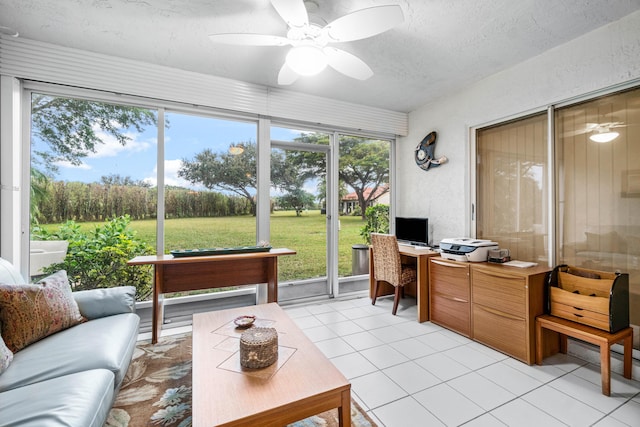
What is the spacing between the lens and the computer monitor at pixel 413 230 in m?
3.69

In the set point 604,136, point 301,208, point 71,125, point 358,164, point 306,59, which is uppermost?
point 306,59

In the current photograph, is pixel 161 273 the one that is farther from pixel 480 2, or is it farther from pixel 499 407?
pixel 480 2

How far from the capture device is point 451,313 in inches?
117

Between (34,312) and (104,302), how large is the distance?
463 millimetres

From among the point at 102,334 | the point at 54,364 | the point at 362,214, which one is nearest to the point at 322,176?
the point at 362,214

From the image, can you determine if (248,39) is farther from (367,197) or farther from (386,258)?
(367,197)

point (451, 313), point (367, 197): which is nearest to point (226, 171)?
point (367, 197)

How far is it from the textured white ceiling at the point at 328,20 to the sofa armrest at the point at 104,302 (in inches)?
84.0

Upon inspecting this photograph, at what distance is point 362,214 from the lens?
4.34 meters

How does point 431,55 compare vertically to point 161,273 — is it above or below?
above

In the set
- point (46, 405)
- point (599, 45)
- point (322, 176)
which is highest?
point (599, 45)

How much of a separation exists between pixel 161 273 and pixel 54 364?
1.24 metres

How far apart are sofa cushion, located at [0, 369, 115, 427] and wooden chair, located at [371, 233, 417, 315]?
2.75 metres

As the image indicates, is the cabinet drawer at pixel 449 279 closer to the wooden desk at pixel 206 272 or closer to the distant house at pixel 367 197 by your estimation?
the distant house at pixel 367 197
